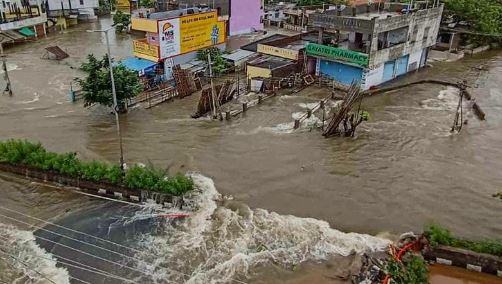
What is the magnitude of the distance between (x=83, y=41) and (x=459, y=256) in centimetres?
4079

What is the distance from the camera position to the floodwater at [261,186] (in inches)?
627

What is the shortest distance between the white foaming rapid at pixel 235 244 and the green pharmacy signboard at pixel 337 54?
16363 millimetres

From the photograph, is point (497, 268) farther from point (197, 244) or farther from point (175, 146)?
point (175, 146)

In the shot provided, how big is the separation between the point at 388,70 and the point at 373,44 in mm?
4068

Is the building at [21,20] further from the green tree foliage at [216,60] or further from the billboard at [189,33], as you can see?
the green tree foliage at [216,60]

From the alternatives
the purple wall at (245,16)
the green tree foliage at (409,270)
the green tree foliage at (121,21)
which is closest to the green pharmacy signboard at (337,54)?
the purple wall at (245,16)

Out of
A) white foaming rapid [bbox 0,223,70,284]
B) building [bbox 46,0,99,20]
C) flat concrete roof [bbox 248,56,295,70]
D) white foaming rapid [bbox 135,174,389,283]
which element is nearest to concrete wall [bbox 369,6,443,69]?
flat concrete roof [bbox 248,56,295,70]

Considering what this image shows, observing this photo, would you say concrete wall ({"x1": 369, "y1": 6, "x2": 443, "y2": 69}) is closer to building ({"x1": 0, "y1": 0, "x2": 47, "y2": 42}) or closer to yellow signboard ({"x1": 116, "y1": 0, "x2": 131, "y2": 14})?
building ({"x1": 0, "y1": 0, "x2": 47, "y2": 42})

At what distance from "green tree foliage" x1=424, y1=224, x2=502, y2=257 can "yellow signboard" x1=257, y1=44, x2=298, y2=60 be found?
20.8 m

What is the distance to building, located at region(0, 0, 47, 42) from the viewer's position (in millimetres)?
44031

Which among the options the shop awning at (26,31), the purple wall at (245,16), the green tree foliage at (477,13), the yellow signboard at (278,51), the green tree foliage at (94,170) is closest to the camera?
the green tree foliage at (94,170)

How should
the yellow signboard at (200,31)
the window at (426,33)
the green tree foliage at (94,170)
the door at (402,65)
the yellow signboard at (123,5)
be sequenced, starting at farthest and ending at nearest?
1. the yellow signboard at (123,5)
2. the window at (426,33)
3. the yellow signboard at (200,31)
4. the door at (402,65)
5. the green tree foliage at (94,170)

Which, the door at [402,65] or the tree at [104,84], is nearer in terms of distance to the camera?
the tree at [104,84]

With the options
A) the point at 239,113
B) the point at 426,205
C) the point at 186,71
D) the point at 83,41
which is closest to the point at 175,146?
the point at 239,113
